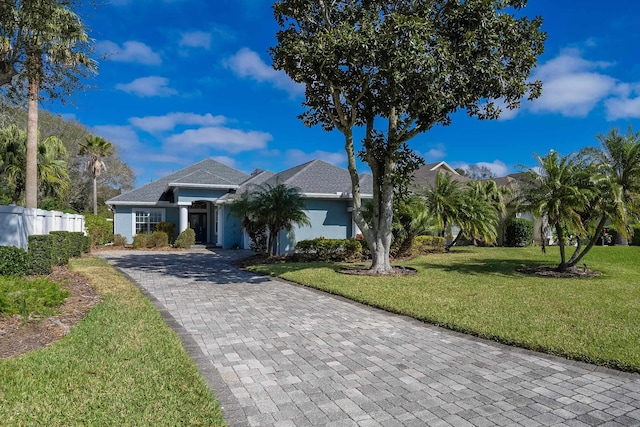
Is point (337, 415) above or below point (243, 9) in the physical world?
below

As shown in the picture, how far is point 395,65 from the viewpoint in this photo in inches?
358

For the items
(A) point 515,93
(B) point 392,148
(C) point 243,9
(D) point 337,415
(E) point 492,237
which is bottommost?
(D) point 337,415

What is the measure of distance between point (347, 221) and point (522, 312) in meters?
12.2

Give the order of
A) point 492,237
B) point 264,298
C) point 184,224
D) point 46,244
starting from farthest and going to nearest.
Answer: point 184,224
point 492,237
point 46,244
point 264,298

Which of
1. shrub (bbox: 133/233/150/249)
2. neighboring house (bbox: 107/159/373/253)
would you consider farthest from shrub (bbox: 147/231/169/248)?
neighboring house (bbox: 107/159/373/253)

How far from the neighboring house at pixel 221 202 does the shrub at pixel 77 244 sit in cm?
582

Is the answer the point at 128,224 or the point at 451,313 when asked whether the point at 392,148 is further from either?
the point at 128,224

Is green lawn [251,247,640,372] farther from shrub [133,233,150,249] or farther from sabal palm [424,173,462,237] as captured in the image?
shrub [133,233,150,249]

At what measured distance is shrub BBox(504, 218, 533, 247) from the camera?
22.1 metres

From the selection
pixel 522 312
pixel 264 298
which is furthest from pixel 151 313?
pixel 522 312

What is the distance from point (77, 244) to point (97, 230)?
8201mm

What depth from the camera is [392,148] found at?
1190 cm

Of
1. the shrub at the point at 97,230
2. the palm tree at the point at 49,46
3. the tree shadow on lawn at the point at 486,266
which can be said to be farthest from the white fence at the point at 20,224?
the tree shadow on lawn at the point at 486,266

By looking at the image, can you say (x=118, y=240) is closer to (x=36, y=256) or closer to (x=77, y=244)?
(x=77, y=244)
